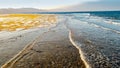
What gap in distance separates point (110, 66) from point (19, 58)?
6.63 m

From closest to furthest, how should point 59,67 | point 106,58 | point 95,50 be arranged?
1. point 59,67
2. point 106,58
3. point 95,50

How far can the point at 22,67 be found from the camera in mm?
12055

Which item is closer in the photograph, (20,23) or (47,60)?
(47,60)

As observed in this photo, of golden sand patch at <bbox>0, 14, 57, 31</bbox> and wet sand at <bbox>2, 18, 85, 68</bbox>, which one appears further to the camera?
golden sand patch at <bbox>0, 14, 57, 31</bbox>

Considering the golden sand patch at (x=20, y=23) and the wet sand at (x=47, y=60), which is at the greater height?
the wet sand at (x=47, y=60)

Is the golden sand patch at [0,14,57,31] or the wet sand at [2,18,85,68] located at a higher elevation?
the wet sand at [2,18,85,68]

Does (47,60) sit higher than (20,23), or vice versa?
(47,60)

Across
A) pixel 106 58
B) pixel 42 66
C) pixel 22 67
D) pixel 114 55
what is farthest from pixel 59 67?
pixel 114 55

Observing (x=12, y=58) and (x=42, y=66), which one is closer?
(x=42, y=66)

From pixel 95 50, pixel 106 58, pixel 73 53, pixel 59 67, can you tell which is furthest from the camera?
pixel 95 50

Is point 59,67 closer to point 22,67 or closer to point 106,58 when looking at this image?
point 22,67

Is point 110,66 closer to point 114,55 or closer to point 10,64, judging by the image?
point 114,55

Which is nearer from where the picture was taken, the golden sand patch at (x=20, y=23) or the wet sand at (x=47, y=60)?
A: the wet sand at (x=47, y=60)

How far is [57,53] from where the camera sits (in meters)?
15.7
